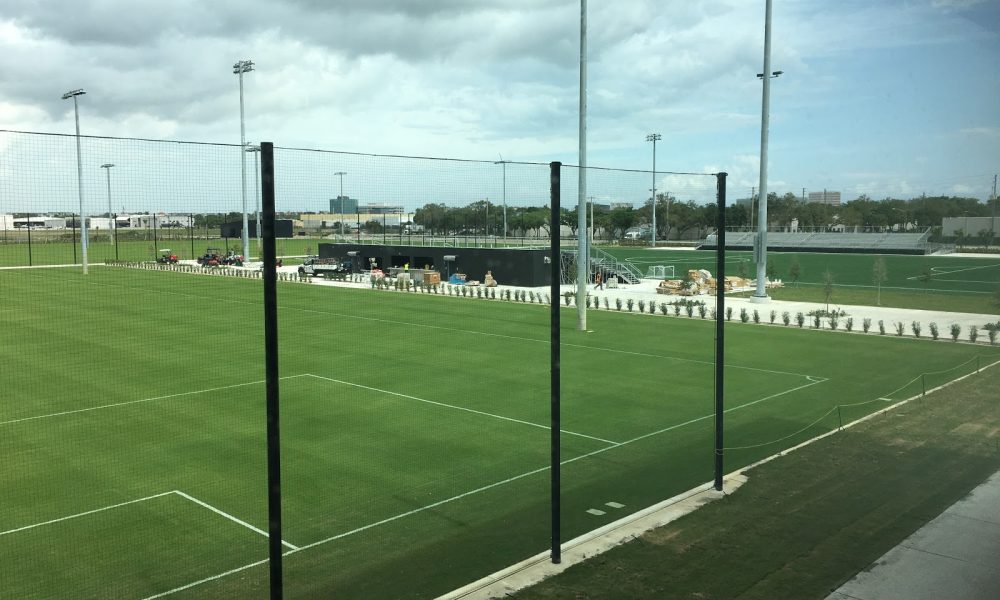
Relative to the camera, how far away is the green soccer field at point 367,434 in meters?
8.37

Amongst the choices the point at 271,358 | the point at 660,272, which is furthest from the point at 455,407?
the point at 660,272

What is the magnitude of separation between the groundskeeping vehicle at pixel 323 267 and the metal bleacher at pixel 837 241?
139 feet

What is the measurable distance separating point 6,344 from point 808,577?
22.5 metres

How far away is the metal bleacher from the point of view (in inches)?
3024

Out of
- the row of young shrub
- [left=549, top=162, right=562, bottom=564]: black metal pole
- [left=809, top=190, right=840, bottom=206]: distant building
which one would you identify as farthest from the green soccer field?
[left=809, top=190, right=840, bottom=206]: distant building

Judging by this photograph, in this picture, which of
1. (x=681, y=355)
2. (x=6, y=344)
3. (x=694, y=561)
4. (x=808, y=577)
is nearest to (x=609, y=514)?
(x=694, y=561)

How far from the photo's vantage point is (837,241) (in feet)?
277

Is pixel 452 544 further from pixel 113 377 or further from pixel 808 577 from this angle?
pixel 113 377

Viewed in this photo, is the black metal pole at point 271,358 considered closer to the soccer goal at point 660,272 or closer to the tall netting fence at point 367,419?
the tall netting fence at point 367,419

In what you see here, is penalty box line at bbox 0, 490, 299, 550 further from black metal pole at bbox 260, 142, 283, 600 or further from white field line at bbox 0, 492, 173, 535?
black metal pole at bbox 260, 142, 283, 600

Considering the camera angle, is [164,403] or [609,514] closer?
[609,514]

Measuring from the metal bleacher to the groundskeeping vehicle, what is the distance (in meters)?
42.5

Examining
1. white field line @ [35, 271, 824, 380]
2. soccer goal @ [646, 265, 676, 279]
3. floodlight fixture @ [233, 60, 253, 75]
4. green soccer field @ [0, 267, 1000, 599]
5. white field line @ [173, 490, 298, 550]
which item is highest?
floodlight fixture @ [233, 60, 253, 75]

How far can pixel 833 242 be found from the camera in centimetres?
8456
